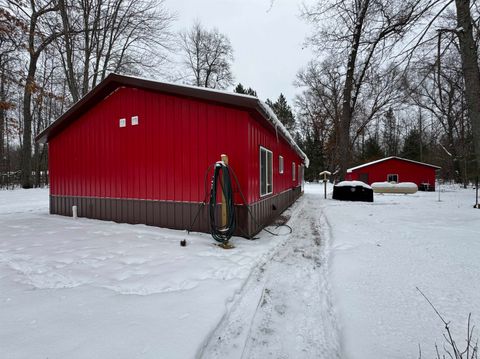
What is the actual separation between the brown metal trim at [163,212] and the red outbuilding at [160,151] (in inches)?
0.9

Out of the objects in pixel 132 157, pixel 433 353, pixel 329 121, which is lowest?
pixel 433 353

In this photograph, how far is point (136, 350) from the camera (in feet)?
5.86

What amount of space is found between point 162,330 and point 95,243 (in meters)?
3.36

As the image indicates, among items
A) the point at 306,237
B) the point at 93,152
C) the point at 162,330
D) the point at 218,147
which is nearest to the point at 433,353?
the point at 162,330

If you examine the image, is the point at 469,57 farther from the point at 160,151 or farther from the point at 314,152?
the point at 314,152

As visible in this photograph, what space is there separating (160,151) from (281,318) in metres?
4.66

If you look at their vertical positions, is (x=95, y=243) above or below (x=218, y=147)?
below

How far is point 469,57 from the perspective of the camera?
614 centimetres

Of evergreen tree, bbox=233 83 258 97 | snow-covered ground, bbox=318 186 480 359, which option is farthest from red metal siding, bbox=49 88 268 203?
evergreen tree, bbox=233 83 258 97

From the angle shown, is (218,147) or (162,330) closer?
(162,330)

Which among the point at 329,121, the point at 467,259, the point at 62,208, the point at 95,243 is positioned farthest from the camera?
the point at 329,121

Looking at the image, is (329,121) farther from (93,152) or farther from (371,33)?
(93,152)

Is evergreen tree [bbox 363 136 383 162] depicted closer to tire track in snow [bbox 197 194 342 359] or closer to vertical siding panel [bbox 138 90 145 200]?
vertical siding panel [bbox 138 90 145 200]

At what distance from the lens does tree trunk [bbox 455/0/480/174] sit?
5.81 m
